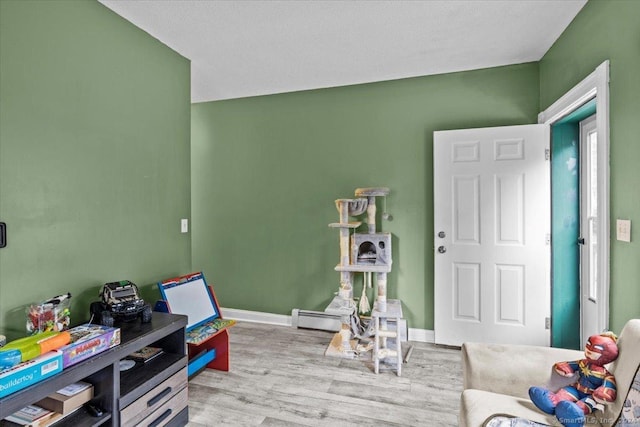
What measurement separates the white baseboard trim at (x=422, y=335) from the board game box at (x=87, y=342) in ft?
7.95

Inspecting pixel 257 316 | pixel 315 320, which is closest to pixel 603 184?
pixel 315 320

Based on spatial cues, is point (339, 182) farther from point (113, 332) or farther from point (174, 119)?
point (113, 332)

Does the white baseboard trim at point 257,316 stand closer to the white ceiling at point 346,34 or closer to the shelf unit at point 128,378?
the shelf unit at point 128,378

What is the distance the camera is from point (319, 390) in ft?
7.29

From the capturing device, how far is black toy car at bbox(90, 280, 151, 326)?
172cm

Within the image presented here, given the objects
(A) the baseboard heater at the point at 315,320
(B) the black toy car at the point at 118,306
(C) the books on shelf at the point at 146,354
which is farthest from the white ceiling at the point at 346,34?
(A) the baseboard heater at the point at 315,320

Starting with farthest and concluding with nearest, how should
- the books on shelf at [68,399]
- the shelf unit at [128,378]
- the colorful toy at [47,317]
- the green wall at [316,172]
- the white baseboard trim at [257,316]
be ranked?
1. the white baseboard trim at [257,316]
2. the green wall at [316,172]
3. the colorful toy at [47,317]
4. the books on shelf at [68,399]
5. the shelf unit at [128,378]

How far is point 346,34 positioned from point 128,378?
96.4 inches

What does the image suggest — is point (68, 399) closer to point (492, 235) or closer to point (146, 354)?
point (146, 354)

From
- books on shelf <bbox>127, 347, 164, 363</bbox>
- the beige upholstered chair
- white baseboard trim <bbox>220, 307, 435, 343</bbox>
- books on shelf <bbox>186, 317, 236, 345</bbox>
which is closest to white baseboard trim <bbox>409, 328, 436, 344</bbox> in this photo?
white baseboard trim <bbox>220, 307, 435, 343</bbox>

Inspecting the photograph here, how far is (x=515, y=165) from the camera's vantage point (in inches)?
106

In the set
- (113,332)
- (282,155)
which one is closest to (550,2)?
(282,155)

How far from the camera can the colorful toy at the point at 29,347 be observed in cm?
117

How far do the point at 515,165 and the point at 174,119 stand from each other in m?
2.74
